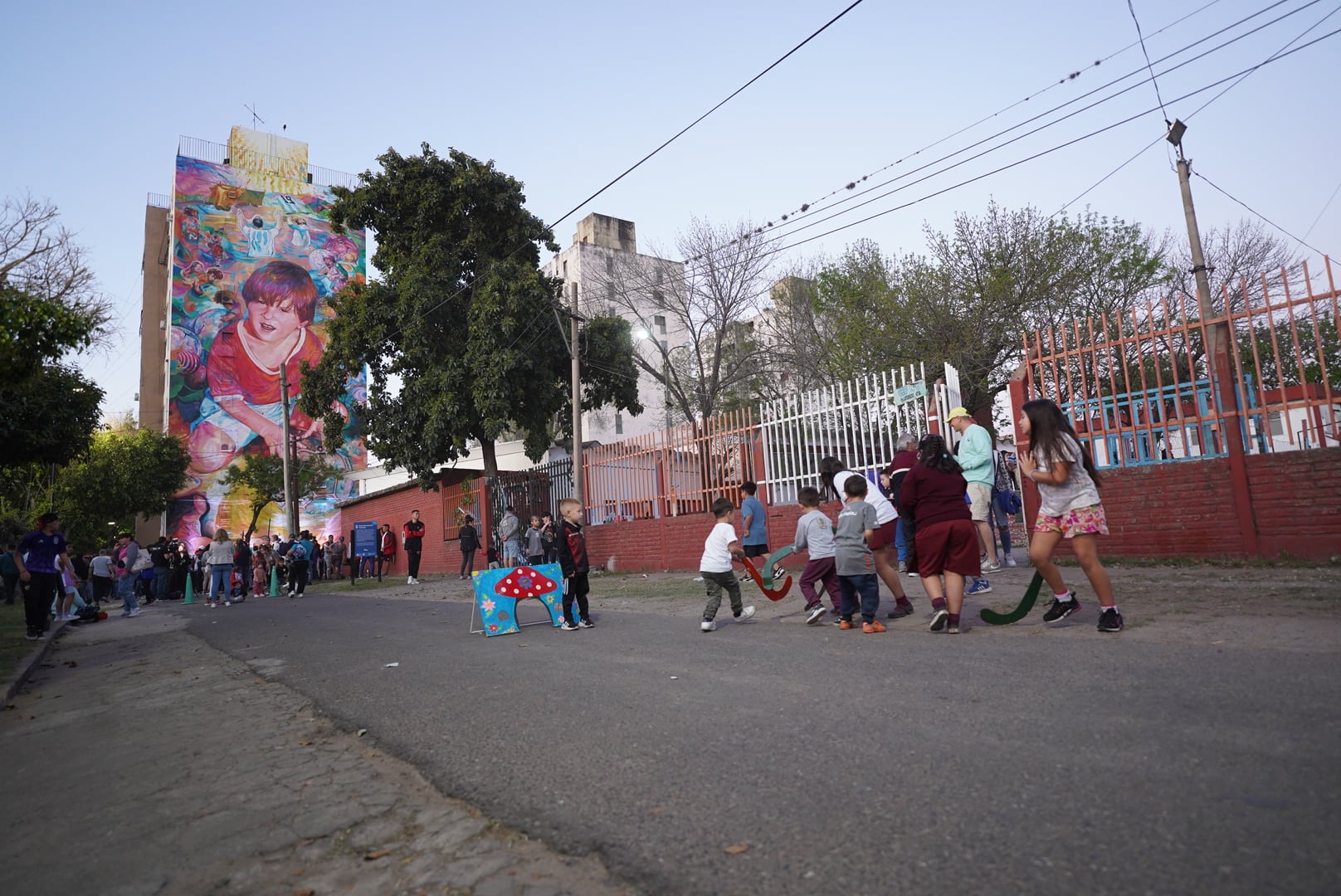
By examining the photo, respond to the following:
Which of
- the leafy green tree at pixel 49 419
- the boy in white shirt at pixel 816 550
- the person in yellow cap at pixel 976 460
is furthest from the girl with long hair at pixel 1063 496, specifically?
the leafy green tree at pixel 49 419

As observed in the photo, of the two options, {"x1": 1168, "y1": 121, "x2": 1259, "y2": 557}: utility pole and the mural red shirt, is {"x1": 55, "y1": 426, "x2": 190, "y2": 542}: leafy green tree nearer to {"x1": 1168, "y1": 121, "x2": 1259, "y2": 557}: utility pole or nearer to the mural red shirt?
the mural red shirt

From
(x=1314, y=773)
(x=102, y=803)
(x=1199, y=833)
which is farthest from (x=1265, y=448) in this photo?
(x=102, y=803)

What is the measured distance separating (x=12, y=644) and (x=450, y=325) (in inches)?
525

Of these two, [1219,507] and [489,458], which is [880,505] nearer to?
[1219,507]

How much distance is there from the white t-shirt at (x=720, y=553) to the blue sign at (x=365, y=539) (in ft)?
72.8

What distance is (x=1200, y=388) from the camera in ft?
31.3

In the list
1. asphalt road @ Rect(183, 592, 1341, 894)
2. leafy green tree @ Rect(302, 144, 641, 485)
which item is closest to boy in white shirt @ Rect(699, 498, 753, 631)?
asphalt road @ Rect(183, 592, 1341, 894)

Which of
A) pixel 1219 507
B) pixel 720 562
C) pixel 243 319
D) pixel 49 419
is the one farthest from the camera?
pixel 243 319

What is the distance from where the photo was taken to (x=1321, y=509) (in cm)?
823

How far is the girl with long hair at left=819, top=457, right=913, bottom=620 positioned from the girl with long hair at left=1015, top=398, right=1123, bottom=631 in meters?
1.60

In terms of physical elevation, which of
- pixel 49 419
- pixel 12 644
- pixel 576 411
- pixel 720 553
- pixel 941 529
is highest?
pixel 576 411

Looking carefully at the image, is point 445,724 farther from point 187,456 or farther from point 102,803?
point 187,456

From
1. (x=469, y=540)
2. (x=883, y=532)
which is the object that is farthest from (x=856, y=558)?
(x=469, y=540)

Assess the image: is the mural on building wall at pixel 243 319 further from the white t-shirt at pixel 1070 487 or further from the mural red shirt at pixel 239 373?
the white t-shirt at pixel 1070 487
